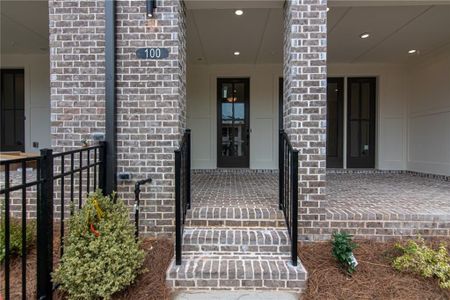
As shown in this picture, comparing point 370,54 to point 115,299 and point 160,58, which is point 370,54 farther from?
point 115,299

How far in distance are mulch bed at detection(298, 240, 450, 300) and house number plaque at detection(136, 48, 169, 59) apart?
228 centimetres

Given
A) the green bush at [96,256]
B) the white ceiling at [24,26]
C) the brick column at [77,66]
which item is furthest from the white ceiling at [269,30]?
the green bush at [96,256]

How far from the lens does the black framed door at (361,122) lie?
6473mm

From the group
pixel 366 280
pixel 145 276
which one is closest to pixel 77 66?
pixel 145 276

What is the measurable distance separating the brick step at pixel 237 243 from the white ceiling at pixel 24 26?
11.4 feet

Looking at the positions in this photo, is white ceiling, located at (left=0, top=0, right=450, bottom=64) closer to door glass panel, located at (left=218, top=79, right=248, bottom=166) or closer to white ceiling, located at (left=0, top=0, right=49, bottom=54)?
white ceiling, located at (left=0, top=0, right=49, bottom=54)

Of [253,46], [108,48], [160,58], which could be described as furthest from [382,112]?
[108,48]

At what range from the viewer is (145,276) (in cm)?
240

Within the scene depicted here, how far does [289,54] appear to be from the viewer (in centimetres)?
293

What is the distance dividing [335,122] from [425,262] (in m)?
4.43

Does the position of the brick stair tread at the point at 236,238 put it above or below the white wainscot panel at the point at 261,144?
below

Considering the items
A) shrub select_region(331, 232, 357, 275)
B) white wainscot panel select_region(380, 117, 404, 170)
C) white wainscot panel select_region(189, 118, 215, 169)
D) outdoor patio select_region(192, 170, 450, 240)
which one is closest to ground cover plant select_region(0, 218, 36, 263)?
outdoor patio select_region(192, 170, 450, 240)

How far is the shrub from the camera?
8.04ft

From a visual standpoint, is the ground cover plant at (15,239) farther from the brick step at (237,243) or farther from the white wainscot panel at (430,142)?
the white wainscot panel at (430,142)
